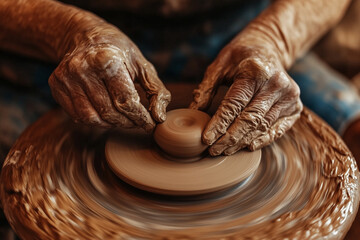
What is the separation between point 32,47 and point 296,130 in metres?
1.02

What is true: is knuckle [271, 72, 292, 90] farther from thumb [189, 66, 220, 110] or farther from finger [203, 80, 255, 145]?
thumb [189, 66, 220, 110]

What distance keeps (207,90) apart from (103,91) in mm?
334

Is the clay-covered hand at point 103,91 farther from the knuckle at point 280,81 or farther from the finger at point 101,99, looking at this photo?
the knuckle at point 280,81

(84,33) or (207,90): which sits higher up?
(84,33)

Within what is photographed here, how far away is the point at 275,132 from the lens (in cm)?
127

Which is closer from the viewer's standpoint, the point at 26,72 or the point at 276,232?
the point at 276,232

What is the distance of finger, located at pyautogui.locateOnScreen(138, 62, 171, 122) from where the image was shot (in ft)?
3.87

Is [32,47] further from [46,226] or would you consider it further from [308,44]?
[308,44]

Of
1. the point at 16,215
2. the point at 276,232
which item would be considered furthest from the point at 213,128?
the point at 16,215

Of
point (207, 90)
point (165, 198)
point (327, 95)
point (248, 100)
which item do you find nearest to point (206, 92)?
point (207, 90)

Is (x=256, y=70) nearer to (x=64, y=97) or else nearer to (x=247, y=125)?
(x=247, y=125)

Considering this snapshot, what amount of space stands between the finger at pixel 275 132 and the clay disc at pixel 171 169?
0.03m

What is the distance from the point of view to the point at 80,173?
116cm

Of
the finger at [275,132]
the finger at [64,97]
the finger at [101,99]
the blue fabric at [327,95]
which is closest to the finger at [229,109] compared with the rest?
the finger at [275,132]
